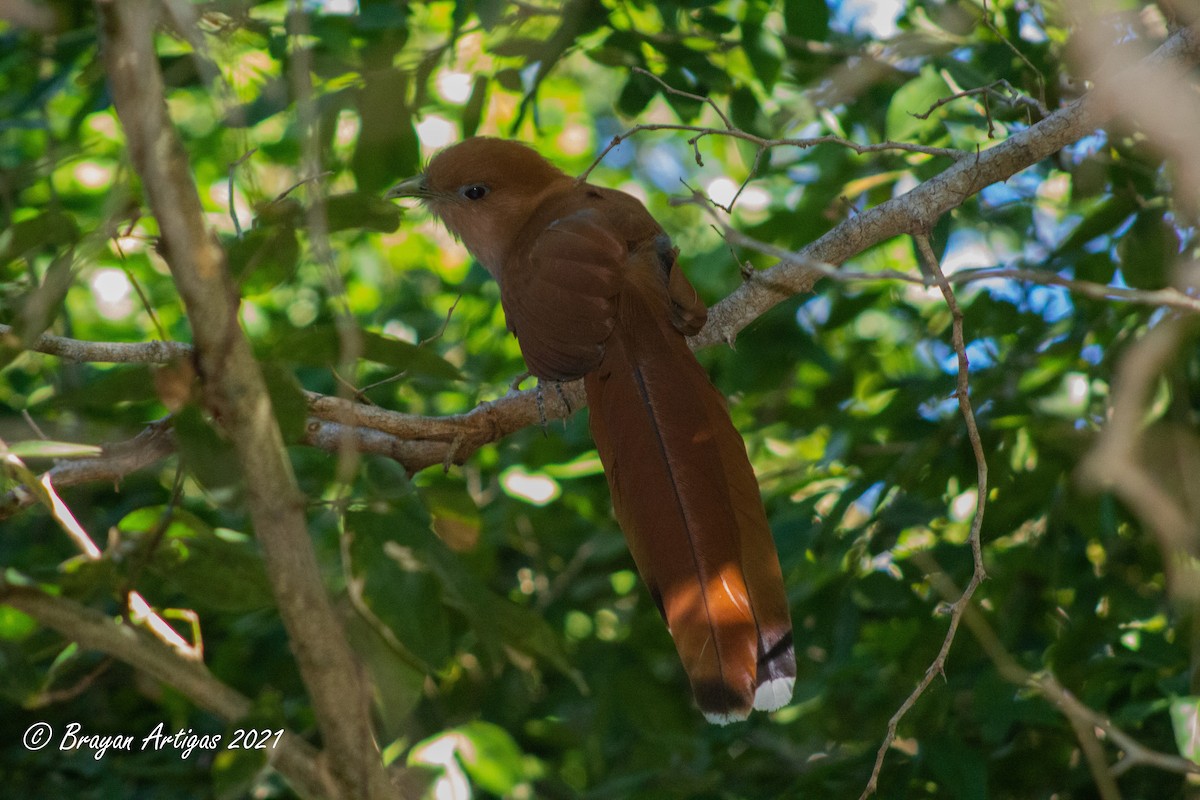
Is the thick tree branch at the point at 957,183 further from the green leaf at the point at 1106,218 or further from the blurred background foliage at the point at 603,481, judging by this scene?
the green leaf at the point at 1106,218

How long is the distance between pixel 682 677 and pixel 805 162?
201cm

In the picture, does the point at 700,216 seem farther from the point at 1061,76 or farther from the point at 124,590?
the point at 124,590

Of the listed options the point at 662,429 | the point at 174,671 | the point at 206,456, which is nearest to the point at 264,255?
the point at 206,456

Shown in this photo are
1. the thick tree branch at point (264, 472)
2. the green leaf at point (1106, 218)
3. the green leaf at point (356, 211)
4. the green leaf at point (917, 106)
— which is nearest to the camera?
the thick tree branch at point (264, 472)

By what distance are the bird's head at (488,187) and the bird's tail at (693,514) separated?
1040 mm

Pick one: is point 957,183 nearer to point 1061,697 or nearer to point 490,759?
point 1061,697

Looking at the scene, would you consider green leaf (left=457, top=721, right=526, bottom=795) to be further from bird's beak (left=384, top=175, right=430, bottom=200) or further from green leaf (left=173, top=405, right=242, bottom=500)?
bird's beak (left=384, top=175, right=430, bottom=200)

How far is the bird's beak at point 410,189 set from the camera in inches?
144

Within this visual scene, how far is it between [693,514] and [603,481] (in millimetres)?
1524

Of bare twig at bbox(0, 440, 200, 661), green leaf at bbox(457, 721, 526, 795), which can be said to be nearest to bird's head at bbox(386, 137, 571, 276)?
green leaf at bbox(457, 721, 526, 795)

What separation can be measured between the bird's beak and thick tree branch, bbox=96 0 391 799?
2330 millimetres

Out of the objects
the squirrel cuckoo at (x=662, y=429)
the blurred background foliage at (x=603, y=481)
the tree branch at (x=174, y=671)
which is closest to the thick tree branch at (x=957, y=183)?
the blurred background foliage at (x=603, y=481)

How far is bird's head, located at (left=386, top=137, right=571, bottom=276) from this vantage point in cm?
369
